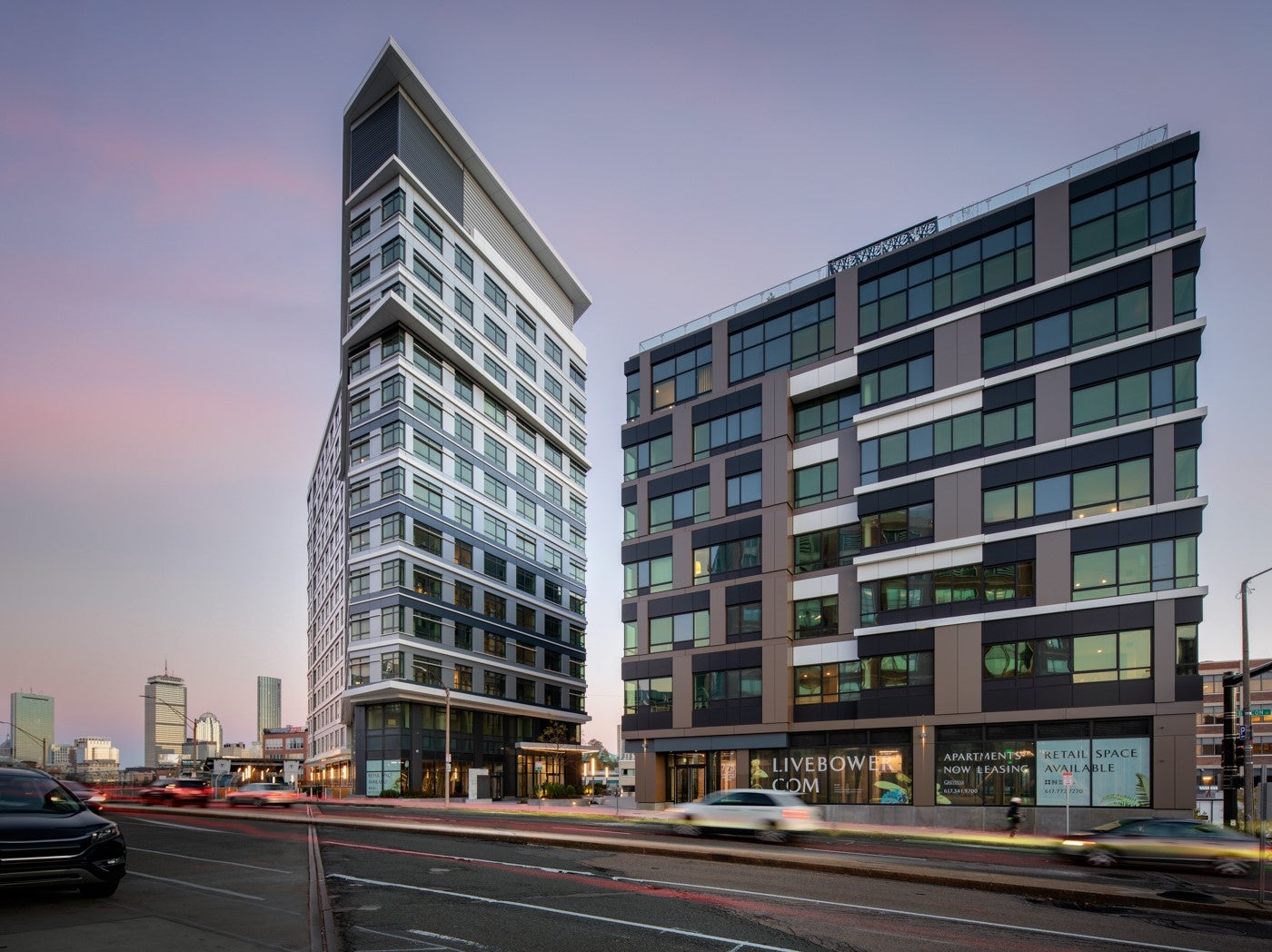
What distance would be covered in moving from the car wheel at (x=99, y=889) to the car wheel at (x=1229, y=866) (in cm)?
2369

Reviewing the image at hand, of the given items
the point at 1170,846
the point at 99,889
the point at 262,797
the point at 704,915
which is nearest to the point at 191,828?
the point at 99,889

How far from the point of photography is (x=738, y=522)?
5100 cm

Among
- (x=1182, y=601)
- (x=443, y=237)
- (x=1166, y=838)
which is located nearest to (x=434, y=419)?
(x=443, y=237)

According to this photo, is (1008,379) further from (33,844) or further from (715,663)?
(33,844)

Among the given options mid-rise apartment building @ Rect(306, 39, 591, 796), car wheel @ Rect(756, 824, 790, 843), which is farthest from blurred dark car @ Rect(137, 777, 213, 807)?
car wheel @ Rect(756, 824, 790, 843)

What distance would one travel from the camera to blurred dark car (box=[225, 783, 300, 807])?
1946 inches

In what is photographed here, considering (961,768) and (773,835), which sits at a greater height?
(773,835)

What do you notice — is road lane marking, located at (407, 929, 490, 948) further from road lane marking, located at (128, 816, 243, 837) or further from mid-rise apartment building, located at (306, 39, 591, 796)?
mid-rise apartment building, located at (306, 39, 591, 796)

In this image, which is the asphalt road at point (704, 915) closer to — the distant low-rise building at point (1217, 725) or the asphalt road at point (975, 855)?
the asphalt road at point (975, 855)

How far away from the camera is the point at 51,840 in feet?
36.9

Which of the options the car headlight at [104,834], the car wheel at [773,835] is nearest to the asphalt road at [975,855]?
the car wheel at [773,835]

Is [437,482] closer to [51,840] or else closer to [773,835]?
[773,835]

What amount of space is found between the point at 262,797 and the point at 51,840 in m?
42.1

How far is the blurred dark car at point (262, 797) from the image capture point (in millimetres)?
49438
